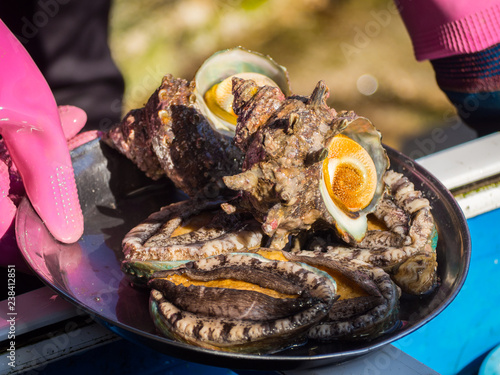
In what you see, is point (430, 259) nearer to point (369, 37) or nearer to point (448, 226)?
point (448, 226)

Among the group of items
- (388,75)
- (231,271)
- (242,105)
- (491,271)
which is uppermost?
(242,105)

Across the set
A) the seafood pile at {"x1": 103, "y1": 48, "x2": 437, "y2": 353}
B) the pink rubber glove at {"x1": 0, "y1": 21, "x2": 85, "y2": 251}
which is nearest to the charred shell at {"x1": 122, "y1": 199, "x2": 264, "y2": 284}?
the seafood pile at {"x1": 103, "y1": 48, "x2": 437, "y2": 353}

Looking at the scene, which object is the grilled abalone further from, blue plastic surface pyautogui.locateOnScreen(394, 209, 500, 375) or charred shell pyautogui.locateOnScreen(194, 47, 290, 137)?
blue plastic surface pyautogui.locateOnScreen(394, 209, 500, 375)

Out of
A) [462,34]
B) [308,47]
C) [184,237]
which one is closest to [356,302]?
[184,237]

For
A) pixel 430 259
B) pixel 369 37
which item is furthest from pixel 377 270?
pixel 369 37

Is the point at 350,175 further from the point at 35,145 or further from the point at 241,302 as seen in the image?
the point at 35,145

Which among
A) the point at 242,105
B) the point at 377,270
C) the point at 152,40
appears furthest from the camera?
the point at 152,40
